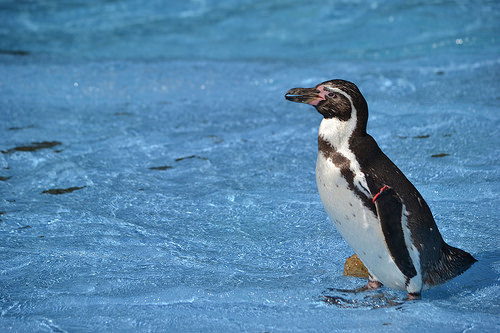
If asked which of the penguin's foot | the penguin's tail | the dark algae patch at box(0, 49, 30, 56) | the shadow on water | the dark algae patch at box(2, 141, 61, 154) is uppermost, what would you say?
the dark algae patch at box(0, 49, 30, 56)

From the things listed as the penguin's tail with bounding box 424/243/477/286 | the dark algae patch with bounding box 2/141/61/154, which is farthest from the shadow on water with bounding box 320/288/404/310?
the dark algae patch with bounding box 2/141/61/154

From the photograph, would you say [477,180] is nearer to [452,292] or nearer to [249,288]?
[452,292]

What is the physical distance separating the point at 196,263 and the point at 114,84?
4020 mm

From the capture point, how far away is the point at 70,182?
172 inches

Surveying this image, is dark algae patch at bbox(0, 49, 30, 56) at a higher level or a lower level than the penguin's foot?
higher

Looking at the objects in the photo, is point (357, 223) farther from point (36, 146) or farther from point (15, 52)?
point (15, 52)

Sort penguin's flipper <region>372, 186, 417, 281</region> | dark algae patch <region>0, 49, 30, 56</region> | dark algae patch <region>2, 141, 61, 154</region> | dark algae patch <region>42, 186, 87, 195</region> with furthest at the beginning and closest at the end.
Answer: dark algae patch <region>0, 49, 30, 56</region> → dark algae patch <region>2, 141, 61, 154</region> → dark algae patch <region>42, 186, 87, 195</region> → penguin's flipper <region>372, 186, 417, 281</region>

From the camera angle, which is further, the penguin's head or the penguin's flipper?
the penguin's head

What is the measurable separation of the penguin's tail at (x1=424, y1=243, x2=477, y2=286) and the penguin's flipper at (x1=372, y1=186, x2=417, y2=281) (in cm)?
20

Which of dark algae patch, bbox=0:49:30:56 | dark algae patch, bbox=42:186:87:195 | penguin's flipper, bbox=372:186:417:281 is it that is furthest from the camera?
dark algae patch, bbox=0:49:30:56

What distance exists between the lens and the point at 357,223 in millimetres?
2697

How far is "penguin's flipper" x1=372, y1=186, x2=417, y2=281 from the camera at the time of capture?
257cm

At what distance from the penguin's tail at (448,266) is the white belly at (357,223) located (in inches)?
5.2

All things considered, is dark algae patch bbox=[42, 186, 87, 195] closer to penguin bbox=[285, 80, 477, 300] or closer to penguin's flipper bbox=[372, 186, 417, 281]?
penguin bbox=[285, 80, 477, 300]
